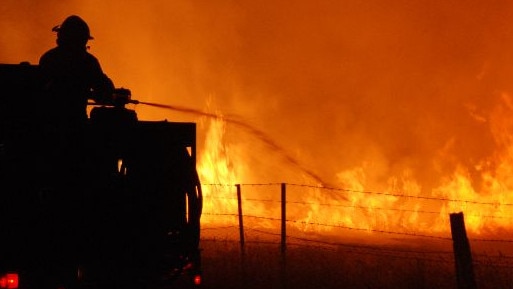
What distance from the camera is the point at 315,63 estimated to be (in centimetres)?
3256

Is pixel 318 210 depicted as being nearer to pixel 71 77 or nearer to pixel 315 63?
pixel 315 63

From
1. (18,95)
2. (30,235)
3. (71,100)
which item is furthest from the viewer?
(71,100)

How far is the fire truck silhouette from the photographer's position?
19.3ft

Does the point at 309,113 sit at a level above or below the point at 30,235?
above

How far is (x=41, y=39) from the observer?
31.1 m

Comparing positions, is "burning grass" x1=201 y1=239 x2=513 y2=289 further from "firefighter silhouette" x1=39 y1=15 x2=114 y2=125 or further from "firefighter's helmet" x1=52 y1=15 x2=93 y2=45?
"firefighter's helmet" x1=52 y1=15 x2=93 y2=45

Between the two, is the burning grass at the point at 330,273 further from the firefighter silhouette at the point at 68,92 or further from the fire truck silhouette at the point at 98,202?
the firefighter silhouette at the point at 68,92

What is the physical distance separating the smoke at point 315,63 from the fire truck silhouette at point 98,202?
21.9 m

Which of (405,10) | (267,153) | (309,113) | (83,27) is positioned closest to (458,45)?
(405,10)

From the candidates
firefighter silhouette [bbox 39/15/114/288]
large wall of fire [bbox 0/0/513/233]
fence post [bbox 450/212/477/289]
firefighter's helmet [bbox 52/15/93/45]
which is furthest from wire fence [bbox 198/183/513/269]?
firefighter silhouette [bbox 39/15/114/288]

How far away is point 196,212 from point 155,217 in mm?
478

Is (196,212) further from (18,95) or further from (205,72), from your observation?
(205,72)

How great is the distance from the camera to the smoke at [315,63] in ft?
96.6

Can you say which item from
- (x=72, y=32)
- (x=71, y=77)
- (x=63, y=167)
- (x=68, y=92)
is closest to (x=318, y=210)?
(x=72, y=32)
